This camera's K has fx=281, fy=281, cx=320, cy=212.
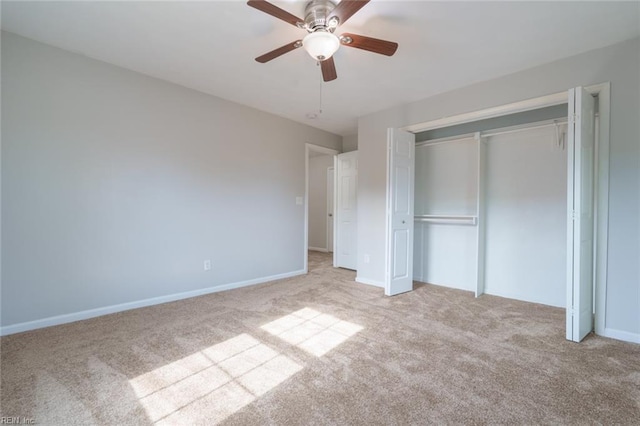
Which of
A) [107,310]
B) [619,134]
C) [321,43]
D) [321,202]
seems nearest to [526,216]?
[619,134]

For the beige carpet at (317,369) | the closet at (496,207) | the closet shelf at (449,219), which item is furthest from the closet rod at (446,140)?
the beige carpet at (317,369)

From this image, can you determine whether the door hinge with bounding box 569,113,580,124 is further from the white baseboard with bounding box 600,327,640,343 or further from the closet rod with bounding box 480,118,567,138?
the white baseboard with bounding box 600,327,640,343

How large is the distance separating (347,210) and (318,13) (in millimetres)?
3713

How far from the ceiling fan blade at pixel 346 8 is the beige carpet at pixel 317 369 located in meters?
2.27

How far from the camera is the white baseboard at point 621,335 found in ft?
7.73

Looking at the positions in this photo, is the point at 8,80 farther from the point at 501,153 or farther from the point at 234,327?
the point at 501,153

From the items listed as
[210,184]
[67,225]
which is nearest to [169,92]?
[210,184]

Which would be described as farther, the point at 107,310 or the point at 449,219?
the point at 449,219

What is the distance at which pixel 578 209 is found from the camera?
7.52 ft

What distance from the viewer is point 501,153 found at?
3.66 metres

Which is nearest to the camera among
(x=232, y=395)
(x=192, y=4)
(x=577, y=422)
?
(x=577, y=422)

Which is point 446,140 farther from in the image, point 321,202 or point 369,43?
point 321,202

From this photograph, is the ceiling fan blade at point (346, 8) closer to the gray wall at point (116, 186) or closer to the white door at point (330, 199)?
the gray wall at point (116, 186)

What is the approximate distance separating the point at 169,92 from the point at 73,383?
9.50 feet
